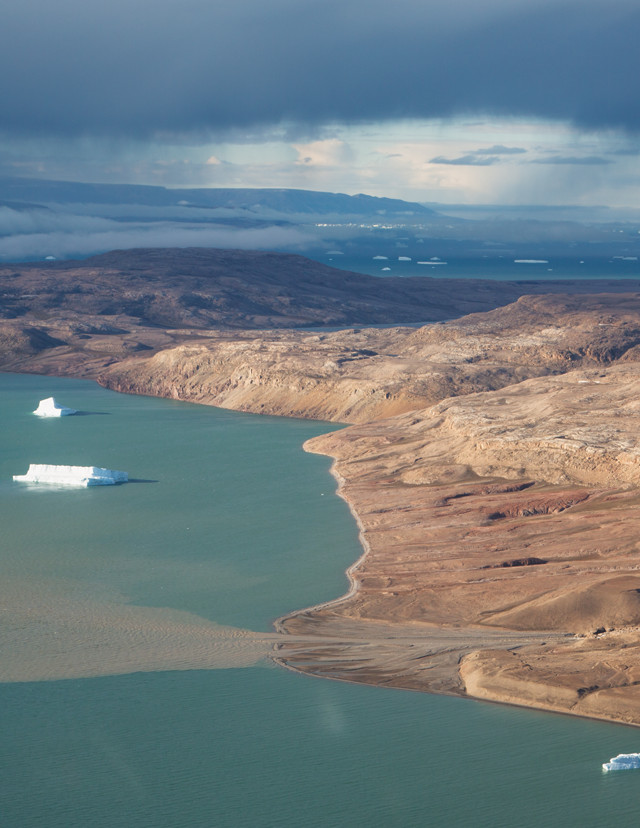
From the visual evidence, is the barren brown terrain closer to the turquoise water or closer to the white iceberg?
the turquoise water

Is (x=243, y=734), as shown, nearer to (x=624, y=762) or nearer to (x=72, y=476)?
(x=624, y=762)

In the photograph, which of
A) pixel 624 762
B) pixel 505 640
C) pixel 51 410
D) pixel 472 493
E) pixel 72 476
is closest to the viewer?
pixel 624 762

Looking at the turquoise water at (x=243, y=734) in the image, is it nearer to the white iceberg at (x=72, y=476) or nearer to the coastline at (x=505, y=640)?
the coastline at (x=505, y=640)

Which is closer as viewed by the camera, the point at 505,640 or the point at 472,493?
the point at 505,640

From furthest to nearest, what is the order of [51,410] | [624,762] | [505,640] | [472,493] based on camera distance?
[51,410], [472,493], [505,640], [624,762]

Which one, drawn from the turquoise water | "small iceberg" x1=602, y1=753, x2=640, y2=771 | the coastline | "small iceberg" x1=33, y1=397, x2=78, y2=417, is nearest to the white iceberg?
the turquoise water

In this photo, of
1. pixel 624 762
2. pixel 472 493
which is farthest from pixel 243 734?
pixel 472 493

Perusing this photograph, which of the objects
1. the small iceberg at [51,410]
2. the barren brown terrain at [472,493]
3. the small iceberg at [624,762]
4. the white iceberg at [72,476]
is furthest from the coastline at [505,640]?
the small iceberg at [51,410]
